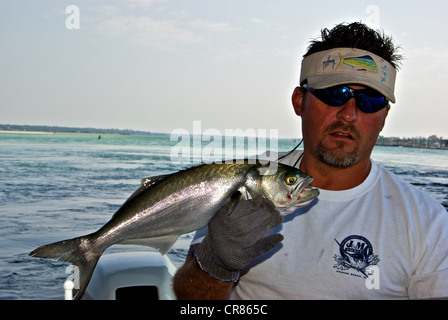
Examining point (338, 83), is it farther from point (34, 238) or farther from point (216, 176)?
point (34, 238)

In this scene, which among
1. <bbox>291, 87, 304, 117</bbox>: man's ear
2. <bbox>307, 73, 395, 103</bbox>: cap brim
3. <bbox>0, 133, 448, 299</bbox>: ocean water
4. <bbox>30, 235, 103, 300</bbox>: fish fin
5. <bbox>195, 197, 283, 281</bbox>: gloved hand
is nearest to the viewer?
<bbox>195, 197, 283, 281</bbox>: gloved hand

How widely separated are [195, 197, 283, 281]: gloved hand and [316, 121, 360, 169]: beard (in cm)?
83

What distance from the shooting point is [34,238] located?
915cm

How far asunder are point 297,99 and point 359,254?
57.9 inches

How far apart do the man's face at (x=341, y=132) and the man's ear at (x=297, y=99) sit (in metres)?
0.29

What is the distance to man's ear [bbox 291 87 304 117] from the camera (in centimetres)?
384

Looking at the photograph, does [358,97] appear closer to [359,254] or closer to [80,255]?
[359,254]

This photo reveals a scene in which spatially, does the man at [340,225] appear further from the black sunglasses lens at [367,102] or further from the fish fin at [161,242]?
the fish fin at [161,242]

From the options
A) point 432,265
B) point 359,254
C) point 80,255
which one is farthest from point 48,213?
point 432,265

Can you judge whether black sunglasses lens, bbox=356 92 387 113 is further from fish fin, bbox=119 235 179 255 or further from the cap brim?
fish fin, bbox=119 235 179 255

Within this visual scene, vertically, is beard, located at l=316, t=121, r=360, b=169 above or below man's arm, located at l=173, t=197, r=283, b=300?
above

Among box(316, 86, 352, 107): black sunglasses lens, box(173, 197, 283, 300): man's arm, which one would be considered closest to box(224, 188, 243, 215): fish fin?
box(173, 197, 283, 300): man's arm
